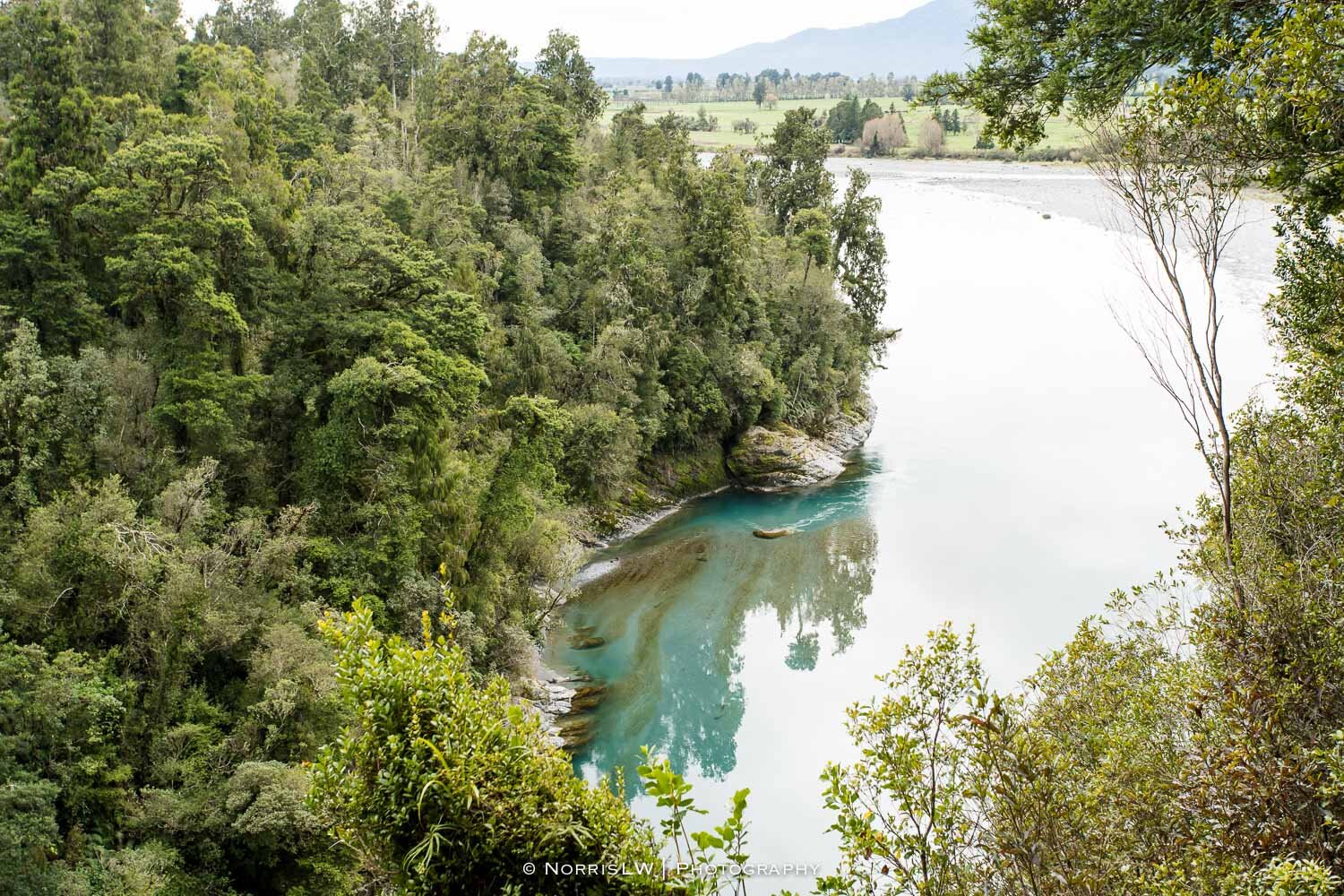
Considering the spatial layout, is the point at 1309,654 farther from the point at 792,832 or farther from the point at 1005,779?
the point at 792,832

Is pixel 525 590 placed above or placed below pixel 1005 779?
below

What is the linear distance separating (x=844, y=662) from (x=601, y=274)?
18.2m

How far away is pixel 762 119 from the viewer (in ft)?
374

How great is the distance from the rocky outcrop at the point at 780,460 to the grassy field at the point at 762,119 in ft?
91.2

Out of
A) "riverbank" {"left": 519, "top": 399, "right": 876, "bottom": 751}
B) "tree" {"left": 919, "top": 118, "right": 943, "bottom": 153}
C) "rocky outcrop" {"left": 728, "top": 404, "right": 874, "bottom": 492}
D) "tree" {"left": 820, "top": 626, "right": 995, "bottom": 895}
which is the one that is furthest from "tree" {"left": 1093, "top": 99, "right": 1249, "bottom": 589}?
"tree" {"left": 919, "top": 118, "right": 943, "bottom": 153}

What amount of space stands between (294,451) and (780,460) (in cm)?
2185

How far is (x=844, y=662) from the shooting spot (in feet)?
82.6

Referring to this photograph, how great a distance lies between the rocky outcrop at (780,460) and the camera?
3803cm

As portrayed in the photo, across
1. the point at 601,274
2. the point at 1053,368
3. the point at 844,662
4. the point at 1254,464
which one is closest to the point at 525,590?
the point at 844,662

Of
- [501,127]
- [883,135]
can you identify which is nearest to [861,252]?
[501,127]

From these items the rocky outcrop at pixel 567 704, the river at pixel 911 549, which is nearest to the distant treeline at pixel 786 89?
the river at pixel 911 549

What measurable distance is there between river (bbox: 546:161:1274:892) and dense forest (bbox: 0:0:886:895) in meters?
3.66

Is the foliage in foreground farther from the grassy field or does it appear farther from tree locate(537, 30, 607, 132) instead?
the grassy field

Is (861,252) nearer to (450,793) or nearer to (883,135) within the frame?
(450,793)
